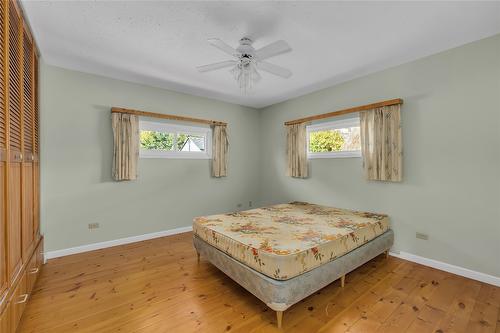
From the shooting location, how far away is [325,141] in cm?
407

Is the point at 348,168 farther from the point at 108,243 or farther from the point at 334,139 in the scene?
the point at 108,243

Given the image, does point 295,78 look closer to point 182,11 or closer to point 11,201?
point 182,11

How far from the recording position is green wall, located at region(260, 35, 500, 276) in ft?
7.92

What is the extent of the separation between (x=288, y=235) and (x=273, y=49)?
6.17ft

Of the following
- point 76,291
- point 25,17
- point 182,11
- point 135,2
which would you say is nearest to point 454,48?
point 182,11

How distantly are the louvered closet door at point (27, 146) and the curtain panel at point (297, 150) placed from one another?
377 cm

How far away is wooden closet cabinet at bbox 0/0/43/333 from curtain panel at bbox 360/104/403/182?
3876 mm

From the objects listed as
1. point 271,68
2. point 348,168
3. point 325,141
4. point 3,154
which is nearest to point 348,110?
point 325,141

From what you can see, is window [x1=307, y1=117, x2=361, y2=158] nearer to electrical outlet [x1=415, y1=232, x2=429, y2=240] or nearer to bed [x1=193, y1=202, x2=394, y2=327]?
bed [x1=193, y1=202, x2=394, y2=327]

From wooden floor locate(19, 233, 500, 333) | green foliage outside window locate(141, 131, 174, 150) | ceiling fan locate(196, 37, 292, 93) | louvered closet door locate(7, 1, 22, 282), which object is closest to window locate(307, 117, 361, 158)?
ceiling fan locate(196, 37, 292, 93)

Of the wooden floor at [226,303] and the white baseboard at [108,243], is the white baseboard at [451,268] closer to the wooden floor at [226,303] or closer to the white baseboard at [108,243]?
the wooden floor at [226,303]

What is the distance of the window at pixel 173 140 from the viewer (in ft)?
12.7

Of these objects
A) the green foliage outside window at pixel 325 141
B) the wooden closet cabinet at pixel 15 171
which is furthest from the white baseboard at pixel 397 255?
the green foliage outside window at pixel 325 141

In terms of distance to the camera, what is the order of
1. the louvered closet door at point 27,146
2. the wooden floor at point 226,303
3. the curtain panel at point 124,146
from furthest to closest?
the curtain panel at point 124,146
the louvered closet door at point 27,146
the wooden floor at point 226,303
